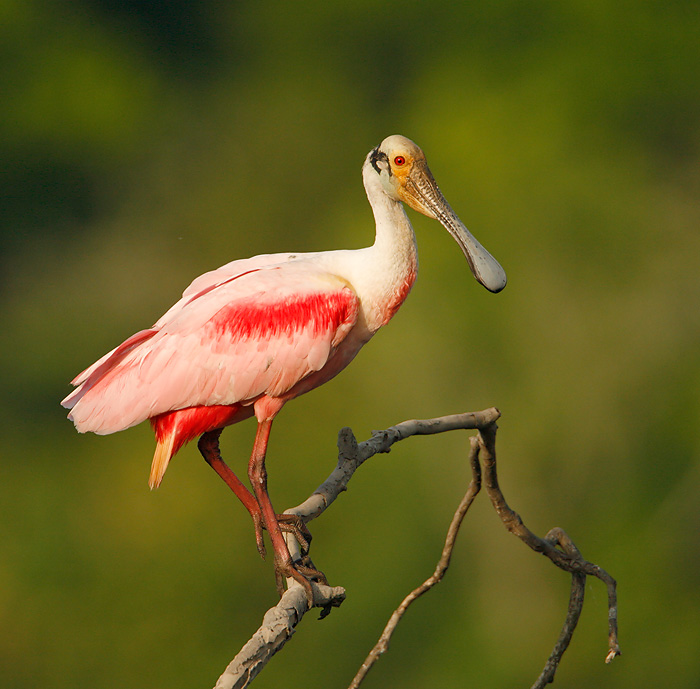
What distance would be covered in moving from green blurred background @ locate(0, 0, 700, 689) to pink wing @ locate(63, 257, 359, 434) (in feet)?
20.0

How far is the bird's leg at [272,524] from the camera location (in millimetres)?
2938

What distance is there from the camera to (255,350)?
3.09 m

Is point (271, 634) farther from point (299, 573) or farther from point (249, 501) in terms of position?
point (249, 501)

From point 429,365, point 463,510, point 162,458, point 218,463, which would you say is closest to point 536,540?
point 463,510

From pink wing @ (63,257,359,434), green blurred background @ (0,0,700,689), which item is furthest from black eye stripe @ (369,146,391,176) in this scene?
green blurred background @ (0,0,700,689)

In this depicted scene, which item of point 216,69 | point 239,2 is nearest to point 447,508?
point 216,69

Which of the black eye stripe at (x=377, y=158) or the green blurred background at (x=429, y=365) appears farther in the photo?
the green blurred background at (x=429, y=365)

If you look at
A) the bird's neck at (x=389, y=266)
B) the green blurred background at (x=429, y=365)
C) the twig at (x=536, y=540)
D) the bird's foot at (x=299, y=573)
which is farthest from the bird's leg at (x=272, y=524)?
the green blurred background at (x=429, y=365)

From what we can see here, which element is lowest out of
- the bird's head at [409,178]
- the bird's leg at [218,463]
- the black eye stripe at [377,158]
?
the bird's leg at [218,463]

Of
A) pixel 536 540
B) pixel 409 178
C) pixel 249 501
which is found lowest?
pixel 536 540

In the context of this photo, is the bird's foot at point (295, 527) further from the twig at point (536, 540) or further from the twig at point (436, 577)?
the twig at point (536, 540)

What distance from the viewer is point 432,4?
13695 mm

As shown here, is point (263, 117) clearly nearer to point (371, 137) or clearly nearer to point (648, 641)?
point (371, 137)

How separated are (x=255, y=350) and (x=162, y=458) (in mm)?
426
